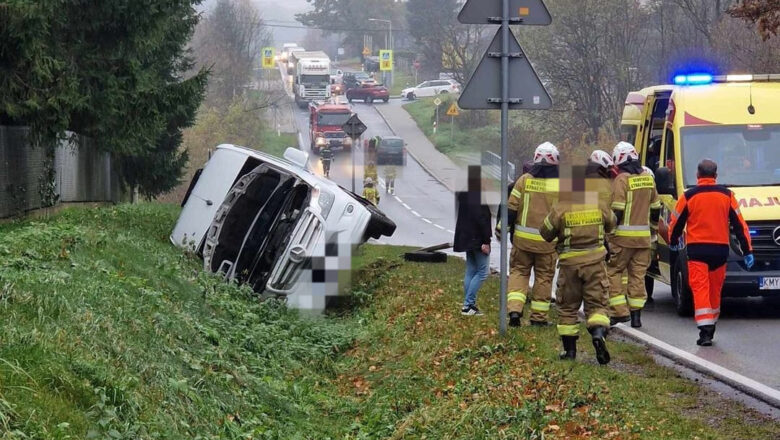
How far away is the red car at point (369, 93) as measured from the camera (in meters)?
94.6

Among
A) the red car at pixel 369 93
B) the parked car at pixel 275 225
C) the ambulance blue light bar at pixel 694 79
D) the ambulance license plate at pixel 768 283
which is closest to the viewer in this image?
the ambulance license plate at pixel 768 283

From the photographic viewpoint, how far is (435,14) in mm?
100125

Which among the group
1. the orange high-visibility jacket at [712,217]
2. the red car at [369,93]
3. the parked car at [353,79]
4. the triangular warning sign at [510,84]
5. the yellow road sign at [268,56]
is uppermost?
the yellow road sign at [268,56]

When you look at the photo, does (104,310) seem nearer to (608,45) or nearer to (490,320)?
(490,320)

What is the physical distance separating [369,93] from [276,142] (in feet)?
77.1

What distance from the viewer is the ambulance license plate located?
1323 cm

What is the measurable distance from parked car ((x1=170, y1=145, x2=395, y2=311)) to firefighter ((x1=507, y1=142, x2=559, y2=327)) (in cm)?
242

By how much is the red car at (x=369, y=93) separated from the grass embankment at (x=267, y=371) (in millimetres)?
81805

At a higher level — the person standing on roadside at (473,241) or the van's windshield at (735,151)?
the van's windshield at (735,151)

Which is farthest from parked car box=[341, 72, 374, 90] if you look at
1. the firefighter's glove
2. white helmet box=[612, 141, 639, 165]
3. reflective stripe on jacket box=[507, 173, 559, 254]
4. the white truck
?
reflective stripe on jacket box=[507, 173, 559, 254]

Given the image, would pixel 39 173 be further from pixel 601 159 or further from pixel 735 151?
pixel 601 159

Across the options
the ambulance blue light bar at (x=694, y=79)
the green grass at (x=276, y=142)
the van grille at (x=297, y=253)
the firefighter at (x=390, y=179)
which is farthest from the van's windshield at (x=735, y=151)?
the green grass at (x=276, y=142)

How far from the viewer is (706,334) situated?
1157cm

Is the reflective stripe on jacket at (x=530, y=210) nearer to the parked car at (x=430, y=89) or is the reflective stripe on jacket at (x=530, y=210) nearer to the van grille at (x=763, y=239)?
the van grille at (x=763, y=239)
